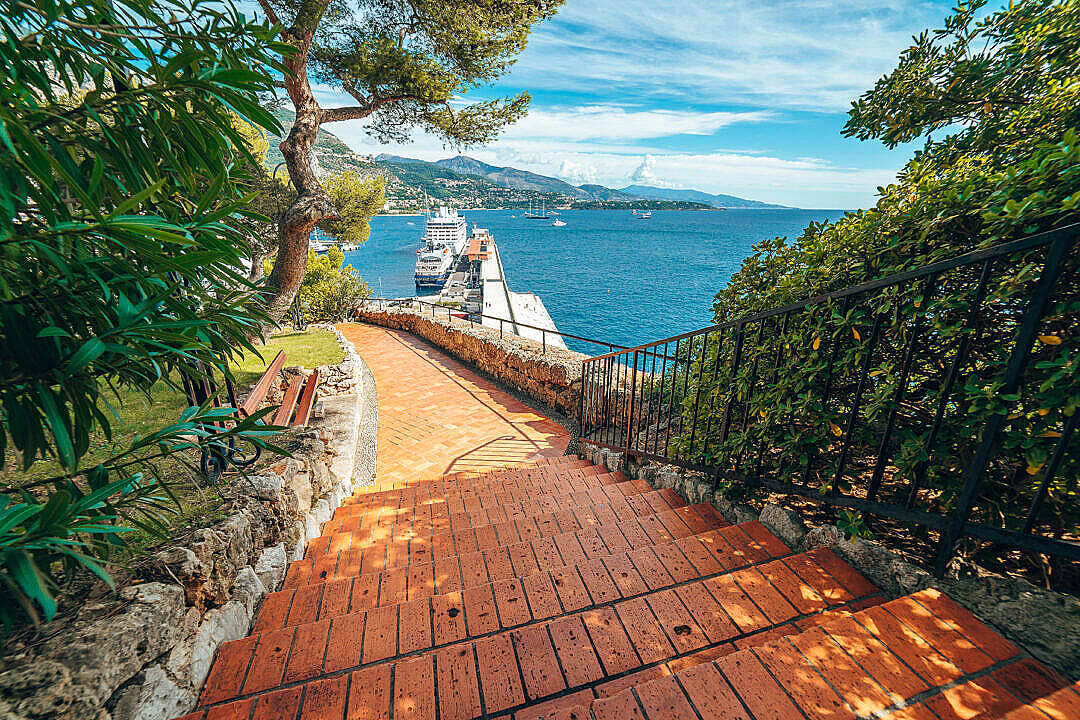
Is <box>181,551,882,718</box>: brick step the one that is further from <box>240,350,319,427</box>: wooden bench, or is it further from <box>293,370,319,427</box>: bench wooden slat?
<box>293,370,319,427</box>: bench wooden slat

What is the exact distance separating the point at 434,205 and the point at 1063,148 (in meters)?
149

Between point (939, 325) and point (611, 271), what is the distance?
63.4 m

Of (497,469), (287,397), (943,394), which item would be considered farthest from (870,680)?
(287,397)

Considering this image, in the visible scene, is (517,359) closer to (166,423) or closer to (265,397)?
(265,397)

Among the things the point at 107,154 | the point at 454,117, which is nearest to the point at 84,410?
the point at 107,154

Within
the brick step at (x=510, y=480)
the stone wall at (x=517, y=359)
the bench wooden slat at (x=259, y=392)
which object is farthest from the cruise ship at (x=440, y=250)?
the brick step at (x=510, y=480)

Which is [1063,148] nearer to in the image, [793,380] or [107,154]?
[793,380]

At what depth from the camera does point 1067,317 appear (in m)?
1.43

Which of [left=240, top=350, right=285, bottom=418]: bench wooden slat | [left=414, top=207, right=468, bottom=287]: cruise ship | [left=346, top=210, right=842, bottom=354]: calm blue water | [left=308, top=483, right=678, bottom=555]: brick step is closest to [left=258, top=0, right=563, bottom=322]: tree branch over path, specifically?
[left=240, top=350, right=285, bottom=418]: bench wooden slat

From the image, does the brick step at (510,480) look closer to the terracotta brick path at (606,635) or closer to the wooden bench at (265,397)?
the terracotta brick path at (606,635)

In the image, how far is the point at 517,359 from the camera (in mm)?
7707

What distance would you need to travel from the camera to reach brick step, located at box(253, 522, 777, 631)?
2.08 meters

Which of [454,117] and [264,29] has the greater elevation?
[454,117]

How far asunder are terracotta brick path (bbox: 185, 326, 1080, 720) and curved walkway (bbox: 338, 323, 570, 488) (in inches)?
85.4
